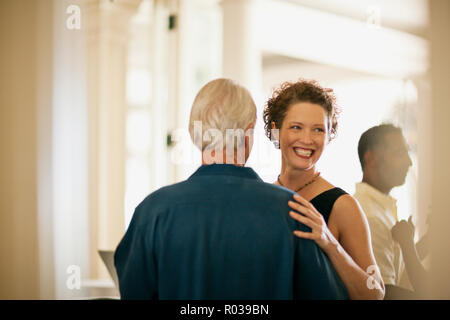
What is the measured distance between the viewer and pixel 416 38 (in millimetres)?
1619

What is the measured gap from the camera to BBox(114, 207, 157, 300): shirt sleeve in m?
0.92

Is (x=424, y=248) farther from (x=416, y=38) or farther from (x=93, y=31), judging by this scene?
(x=93, y=31)

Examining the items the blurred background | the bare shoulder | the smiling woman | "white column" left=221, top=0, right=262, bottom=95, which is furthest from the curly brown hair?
"white column" left=221, top=0, right=262, bottom=95

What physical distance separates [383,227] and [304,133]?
0.58 metres

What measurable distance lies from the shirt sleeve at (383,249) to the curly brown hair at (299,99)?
1.51 feet

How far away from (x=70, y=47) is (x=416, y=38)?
1508 millimetres

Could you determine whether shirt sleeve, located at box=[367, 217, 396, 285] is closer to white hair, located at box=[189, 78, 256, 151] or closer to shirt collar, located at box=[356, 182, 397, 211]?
shirt collar, located at box=[356, 182, 397, 211]

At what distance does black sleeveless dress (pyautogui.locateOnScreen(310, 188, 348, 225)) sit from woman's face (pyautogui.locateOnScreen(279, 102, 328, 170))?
0.11 metres

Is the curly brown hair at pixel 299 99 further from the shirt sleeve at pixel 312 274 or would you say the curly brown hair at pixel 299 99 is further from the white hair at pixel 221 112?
the shirt sleeve at pixel 312 274

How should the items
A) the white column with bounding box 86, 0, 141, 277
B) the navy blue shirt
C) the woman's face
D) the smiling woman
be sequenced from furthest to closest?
1. the white column with bounding box 86, 0, 141, 277
2. the woman's face
3. the smiling woman
4. the navy blue shirt

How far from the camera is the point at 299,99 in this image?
125 cm

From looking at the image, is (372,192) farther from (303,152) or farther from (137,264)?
(137,264)
